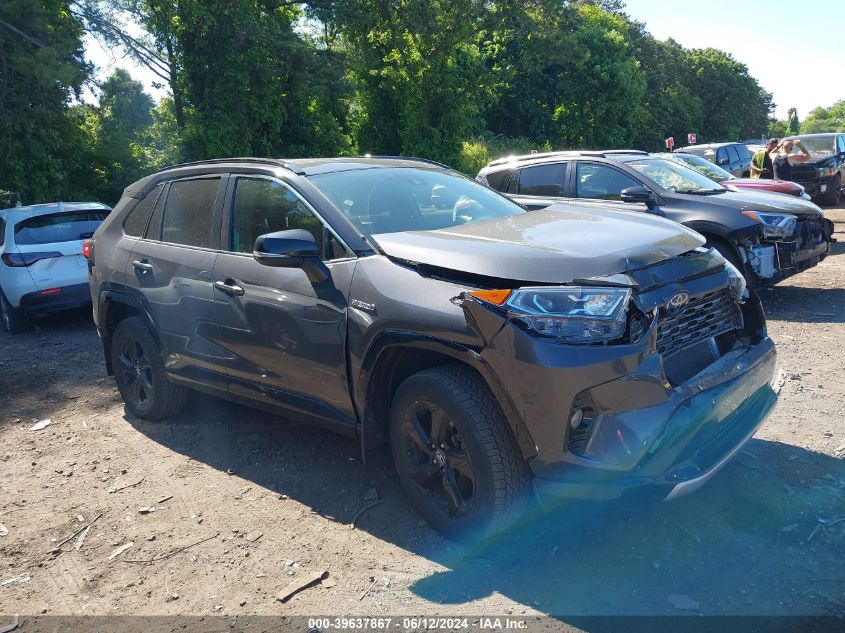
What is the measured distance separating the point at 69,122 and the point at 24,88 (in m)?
1.16

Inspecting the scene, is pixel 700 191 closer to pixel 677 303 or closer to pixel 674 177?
pixel 674 177

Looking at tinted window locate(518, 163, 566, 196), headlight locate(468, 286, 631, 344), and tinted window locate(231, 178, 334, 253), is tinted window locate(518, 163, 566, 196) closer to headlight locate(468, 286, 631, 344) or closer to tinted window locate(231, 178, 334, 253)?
tinted window locate(231, 178, 334, 253)

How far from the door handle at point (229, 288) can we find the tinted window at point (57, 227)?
18.8 feet

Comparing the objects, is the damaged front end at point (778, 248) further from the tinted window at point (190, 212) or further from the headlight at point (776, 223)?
the tinted window at point (190, 212)

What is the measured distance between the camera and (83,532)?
4094 millimetres

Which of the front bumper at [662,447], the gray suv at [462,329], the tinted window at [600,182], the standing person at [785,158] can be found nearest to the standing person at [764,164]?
the standing person at [785,158]

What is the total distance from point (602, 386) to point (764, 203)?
18.8 ft

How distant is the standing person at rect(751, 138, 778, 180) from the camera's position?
1693 cm

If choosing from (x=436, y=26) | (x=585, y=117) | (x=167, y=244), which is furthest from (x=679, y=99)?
(x=167, y=244)

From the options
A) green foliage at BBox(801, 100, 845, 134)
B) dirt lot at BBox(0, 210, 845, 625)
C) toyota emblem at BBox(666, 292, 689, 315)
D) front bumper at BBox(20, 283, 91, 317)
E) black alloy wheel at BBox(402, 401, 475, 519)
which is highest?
green foliage at BBox(801, 100, 845, 134)

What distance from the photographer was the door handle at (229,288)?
4359mm

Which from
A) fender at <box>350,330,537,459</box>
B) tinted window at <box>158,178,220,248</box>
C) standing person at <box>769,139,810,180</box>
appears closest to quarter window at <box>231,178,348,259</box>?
tinted window at <box>158,178,220,248</box>

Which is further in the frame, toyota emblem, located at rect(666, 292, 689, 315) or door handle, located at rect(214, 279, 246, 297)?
door handle, located at rect(214, 279, 246, 297)

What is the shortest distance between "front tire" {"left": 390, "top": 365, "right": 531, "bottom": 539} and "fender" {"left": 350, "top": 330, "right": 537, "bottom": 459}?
85 mm
